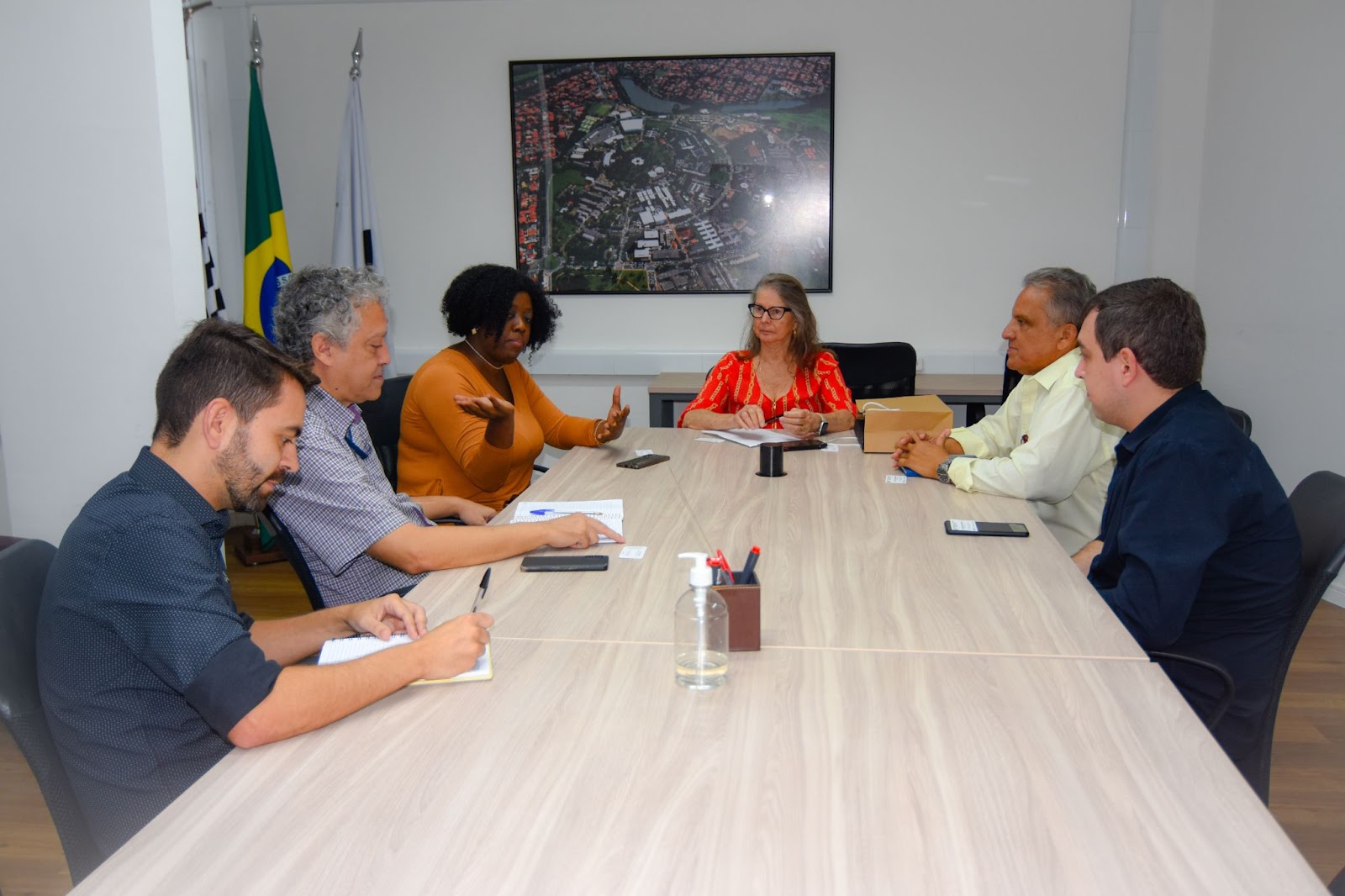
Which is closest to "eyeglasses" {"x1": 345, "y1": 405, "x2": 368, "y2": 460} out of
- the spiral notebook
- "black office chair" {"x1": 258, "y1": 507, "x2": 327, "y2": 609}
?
"black office chair" {"x1": 258, "y1": 507, "x2": 327, "y2": 609}

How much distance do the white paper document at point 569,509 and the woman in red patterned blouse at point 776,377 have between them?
114 cm

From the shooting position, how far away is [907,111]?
5.25 m

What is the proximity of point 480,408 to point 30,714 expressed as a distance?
1.50m

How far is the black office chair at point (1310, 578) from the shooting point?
1.95 metres

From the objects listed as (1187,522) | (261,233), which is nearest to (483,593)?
(1187,522)

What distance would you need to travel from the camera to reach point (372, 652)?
169 cm

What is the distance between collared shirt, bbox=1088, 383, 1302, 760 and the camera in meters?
1.93

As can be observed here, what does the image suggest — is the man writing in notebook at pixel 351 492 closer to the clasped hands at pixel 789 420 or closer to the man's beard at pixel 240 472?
the man's beard at pixel 240 472

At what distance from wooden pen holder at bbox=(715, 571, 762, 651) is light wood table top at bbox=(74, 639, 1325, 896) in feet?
0.27

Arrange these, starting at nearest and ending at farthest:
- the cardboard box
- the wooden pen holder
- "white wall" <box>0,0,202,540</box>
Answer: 1. the wooden pen holder
2. "white wall" <box>0,0,202,540</box>
3. the cardboard box

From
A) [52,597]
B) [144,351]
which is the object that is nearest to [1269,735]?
[52,597]

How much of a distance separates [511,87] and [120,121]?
274 centimetres

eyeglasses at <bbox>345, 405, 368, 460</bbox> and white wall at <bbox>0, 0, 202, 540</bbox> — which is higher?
white wall at <bbox>0, 0, 202, 540</bbox>

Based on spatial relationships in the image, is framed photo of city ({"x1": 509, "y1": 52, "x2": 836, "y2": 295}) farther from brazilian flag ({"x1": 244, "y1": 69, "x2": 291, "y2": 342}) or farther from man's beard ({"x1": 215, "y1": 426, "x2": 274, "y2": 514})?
man's beard ({"x1": 215, "y1": 426, "x2": 274, "y2": 514})
